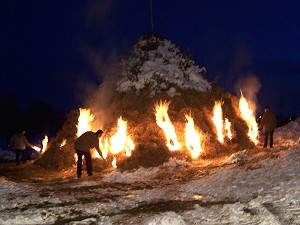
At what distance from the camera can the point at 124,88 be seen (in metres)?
16.8

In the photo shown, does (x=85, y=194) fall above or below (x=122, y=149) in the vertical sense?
below

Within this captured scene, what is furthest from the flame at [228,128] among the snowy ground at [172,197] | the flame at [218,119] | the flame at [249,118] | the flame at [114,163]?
the flame at [114,163]

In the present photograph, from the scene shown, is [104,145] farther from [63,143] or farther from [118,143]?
[63,143]

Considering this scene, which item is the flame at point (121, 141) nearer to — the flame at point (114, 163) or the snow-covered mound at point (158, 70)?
the flame at point (114, 163)

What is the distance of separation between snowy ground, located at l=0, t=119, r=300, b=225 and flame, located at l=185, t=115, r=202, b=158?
2380mm

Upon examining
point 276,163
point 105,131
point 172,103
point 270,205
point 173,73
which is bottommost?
point 270,205

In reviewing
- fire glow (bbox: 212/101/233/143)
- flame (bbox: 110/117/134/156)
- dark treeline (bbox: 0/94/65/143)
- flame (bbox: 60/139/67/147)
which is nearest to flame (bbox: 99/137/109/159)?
flame (bbox: 110/117/134/156)

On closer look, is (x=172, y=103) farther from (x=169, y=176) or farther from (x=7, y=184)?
(x=7, y=184)

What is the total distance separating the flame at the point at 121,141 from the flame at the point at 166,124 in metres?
1.35

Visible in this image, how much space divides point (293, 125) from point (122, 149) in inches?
545

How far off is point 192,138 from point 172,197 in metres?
6.51

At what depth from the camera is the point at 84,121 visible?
16656mm

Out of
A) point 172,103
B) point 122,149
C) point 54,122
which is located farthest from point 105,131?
point 54,122

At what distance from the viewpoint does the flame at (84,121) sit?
1647cm
